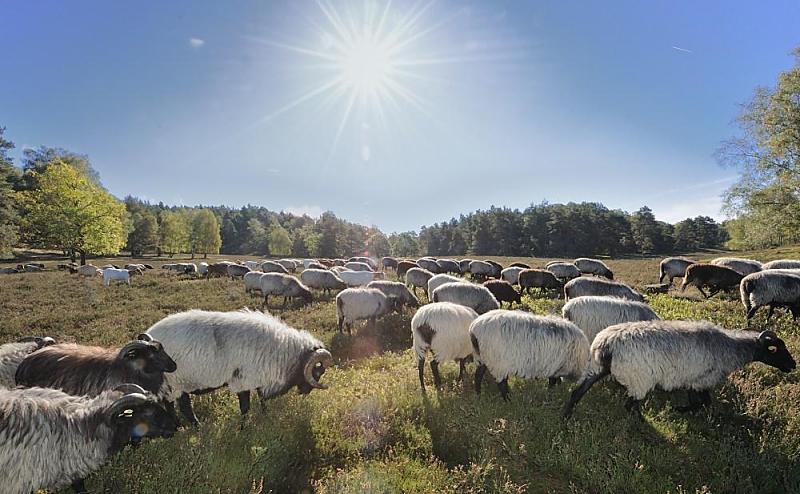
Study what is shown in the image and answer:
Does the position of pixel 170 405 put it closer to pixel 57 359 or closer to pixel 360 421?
pixel 57 359

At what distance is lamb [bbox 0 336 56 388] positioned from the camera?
5.26m

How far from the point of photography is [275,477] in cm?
445

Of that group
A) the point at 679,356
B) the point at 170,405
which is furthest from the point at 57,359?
the point at 679,356

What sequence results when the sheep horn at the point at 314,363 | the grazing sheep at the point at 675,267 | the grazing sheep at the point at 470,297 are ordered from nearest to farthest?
the sheep horn at the point at 314,363 < the grazing sheep at the point at 470,297 < the grazing sheep at the point at 675,267

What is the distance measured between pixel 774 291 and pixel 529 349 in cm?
1016

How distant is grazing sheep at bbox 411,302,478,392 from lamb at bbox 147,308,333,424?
7.07 ft

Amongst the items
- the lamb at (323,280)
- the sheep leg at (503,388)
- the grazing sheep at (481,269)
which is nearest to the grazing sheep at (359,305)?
the sheep leg at (503,388)

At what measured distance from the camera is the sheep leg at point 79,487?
3.92 metres

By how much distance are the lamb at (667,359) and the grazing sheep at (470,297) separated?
565 centimetres

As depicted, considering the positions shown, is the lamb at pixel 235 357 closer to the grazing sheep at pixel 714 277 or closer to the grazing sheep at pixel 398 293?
the grazing sheep at pixel 398 293

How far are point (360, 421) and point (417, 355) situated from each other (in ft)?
8.43

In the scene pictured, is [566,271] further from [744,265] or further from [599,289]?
[599,289]

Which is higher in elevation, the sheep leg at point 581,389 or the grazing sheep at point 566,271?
the grazing sheep at point 566,271

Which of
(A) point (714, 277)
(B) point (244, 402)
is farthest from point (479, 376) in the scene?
(A) point (714, 277)
